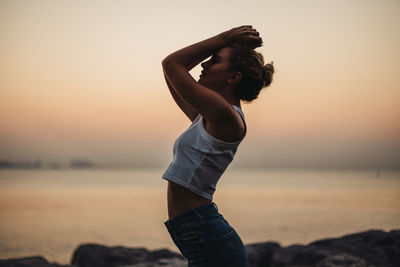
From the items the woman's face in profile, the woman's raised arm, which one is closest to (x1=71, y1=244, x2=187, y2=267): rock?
the woman's face in profile

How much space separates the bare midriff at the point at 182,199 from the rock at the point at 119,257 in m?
3.41

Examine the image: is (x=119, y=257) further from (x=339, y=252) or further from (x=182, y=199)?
(x=182, y=199)

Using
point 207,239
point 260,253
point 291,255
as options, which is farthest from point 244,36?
point 260,253

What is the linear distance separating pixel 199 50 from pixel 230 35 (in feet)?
0.44

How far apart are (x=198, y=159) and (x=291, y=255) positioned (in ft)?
11.9

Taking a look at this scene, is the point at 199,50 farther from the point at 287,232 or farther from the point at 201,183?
the point at 287,232

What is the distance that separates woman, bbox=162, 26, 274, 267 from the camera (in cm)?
160

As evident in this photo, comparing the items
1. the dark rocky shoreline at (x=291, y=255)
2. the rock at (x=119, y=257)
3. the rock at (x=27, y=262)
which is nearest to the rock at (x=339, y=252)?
the dark rocky shoreline at (x=291, y=255)

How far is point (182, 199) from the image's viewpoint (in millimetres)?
1679

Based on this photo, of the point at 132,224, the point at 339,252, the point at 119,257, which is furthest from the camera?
the point at 132,224

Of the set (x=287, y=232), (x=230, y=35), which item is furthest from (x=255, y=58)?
(x=287, y=232)

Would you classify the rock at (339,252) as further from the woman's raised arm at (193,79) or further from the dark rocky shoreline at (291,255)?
the woman's raised arm at (193,79)

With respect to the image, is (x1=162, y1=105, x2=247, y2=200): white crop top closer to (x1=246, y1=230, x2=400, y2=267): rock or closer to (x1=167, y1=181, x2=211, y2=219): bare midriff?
(x1=167, y1=181, x2=211, y2=219): bare midriff

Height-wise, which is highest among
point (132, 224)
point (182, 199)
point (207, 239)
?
point (182, 199)
